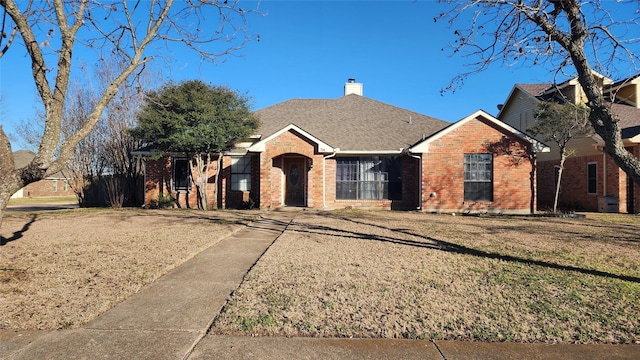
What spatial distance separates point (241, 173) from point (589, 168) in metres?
17.1

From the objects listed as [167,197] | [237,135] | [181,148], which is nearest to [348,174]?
[237,135]

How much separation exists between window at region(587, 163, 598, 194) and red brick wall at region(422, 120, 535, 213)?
4.16m

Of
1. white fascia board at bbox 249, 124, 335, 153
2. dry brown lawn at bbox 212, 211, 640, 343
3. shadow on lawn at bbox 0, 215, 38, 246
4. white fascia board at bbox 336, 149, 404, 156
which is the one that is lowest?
dry brown lawn at bbox 212, 211, 640, 343

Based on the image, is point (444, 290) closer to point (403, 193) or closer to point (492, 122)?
point (403, 193)

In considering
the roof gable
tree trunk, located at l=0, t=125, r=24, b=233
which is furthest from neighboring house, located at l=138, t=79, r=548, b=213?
tree trunk, located at l=0, t=125, r=24, b=233

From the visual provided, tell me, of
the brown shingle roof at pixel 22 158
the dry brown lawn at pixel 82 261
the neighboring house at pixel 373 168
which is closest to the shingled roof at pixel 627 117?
the neighboring house at pixel 373 168

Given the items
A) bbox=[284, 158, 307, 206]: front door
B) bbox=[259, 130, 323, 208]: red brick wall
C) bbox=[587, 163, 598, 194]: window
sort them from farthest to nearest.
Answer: bbox=[284, 158, 307, 206]: front door
bbox=[587, 163, 598, 194]: window
bbox=[259, 130, 323, 208]: red brick wall

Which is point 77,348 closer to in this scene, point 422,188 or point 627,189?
point 422,188

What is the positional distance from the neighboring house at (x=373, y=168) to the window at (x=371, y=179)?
0.05 metres

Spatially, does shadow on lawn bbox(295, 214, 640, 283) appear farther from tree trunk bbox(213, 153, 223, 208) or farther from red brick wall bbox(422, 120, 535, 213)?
tree trunk bbox(213, 153, 223, 208)

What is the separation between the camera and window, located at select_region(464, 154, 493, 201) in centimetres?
1562

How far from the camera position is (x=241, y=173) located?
17188mm

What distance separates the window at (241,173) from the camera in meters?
17.2

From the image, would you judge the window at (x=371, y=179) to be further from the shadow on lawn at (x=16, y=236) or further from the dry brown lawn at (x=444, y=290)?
the shadow on lawn at (x=16, y=236)
